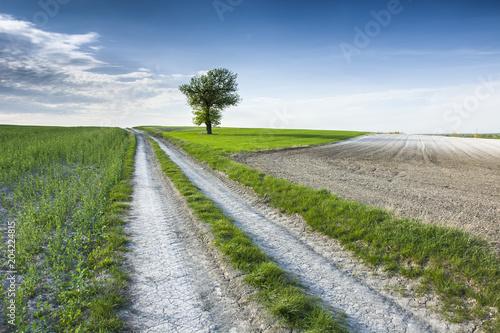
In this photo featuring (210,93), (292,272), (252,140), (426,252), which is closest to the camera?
(292,272)

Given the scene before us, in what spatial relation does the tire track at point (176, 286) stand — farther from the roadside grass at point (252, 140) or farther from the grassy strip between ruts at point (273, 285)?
the roadside grass at point (252, 140)

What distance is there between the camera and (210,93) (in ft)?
192

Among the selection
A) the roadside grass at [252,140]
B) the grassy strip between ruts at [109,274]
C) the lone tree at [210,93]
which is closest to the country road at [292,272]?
the grassy strip between ruts at [109,274]

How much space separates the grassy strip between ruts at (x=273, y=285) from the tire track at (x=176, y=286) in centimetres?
38

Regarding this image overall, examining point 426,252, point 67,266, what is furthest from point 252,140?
point 67,266

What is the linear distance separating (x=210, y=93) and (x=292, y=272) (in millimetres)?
57157

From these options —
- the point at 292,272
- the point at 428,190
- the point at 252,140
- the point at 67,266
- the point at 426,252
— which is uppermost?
the point at 252,140

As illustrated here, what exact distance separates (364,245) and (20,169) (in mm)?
17469

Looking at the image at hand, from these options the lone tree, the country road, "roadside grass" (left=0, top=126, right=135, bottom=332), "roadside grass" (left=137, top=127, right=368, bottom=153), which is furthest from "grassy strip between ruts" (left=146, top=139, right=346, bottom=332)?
the lone tree

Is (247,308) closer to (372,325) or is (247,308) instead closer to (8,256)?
(372,325)

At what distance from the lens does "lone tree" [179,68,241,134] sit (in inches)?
2285

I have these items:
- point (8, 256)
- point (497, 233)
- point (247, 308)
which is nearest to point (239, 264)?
point (247, 308)

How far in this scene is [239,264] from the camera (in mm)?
5746

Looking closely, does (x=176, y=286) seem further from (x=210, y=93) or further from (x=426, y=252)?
(x=210, y=93)
